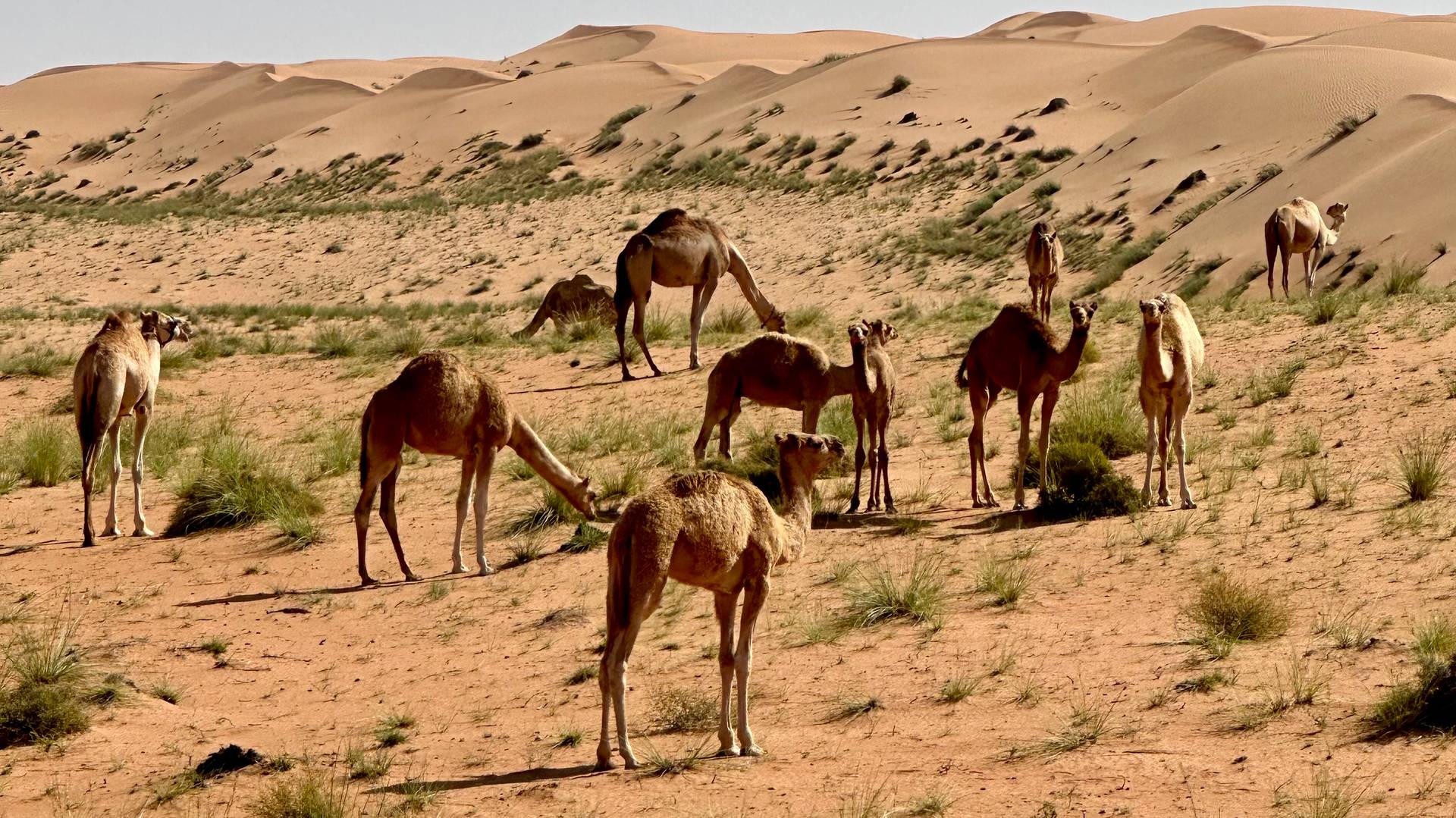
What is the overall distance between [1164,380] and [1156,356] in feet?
0.69

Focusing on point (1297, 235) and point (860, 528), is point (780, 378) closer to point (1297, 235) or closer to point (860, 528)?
point (860, 528)

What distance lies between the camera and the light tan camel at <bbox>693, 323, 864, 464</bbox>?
1273 centimetres

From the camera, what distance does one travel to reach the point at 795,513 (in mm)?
7953

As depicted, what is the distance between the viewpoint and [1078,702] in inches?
312

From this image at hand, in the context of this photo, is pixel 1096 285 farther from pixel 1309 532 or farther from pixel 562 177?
pixel 562 177

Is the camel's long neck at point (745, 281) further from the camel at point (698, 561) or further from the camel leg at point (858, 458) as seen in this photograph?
the camel at point (698, 561)

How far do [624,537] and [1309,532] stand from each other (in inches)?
232

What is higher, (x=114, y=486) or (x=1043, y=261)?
(x=1043, y=261)

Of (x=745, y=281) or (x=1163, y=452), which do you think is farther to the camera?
(x=745, y=281)

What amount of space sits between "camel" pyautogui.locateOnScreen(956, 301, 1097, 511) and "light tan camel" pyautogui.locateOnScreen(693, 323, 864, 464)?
1.13 m

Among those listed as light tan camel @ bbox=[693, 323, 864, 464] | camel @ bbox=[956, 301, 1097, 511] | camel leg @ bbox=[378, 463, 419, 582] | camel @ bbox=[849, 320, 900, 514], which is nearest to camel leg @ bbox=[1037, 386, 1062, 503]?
camel @ bbox=[956, 301, 1097, 511]

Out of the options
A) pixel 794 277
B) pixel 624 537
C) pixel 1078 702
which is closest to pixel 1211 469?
pixel 1078 702

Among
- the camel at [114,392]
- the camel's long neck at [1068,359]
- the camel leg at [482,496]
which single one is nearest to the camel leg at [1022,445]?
the camel's long neck at [1068,359]

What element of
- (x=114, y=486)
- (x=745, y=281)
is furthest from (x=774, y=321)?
(x=114, y=486)
